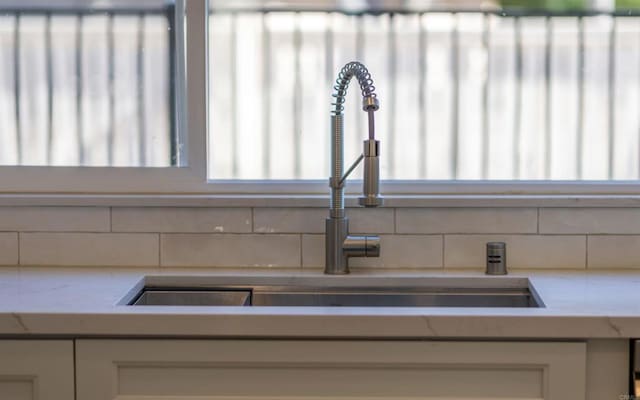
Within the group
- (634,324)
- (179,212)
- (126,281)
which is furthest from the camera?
(179,212)

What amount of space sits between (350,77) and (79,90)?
30.2 inches

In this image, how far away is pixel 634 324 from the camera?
3.87ft

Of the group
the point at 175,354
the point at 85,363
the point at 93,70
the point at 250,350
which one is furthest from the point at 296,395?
the point at 93,70

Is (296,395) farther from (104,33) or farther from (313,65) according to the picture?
(104,33)

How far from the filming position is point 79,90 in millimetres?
1820

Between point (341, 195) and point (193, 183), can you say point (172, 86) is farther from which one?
point (341, 195)

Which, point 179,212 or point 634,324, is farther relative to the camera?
point 179,212

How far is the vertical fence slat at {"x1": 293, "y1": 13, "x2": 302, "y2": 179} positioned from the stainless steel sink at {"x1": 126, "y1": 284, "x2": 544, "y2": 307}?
361mm

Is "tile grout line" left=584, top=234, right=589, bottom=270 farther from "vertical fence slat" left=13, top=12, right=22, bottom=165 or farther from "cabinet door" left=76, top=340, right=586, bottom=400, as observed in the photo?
"vertical fence slat" left=13, top=12, right=22, bottom=165

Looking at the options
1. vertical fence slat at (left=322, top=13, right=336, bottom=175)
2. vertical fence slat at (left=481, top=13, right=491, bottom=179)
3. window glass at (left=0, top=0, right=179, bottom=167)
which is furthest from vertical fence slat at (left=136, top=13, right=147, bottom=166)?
vertical fence slat at (left=481, top=13, right=491, bottom=179)

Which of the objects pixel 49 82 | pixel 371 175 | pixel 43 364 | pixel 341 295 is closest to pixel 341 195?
pixel 371 175

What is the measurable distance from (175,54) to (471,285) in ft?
3.25

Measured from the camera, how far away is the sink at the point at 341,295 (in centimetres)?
159

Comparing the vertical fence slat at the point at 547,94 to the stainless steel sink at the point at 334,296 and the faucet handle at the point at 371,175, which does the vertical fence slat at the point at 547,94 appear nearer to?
the stainless steel sink at the point at 334,296
